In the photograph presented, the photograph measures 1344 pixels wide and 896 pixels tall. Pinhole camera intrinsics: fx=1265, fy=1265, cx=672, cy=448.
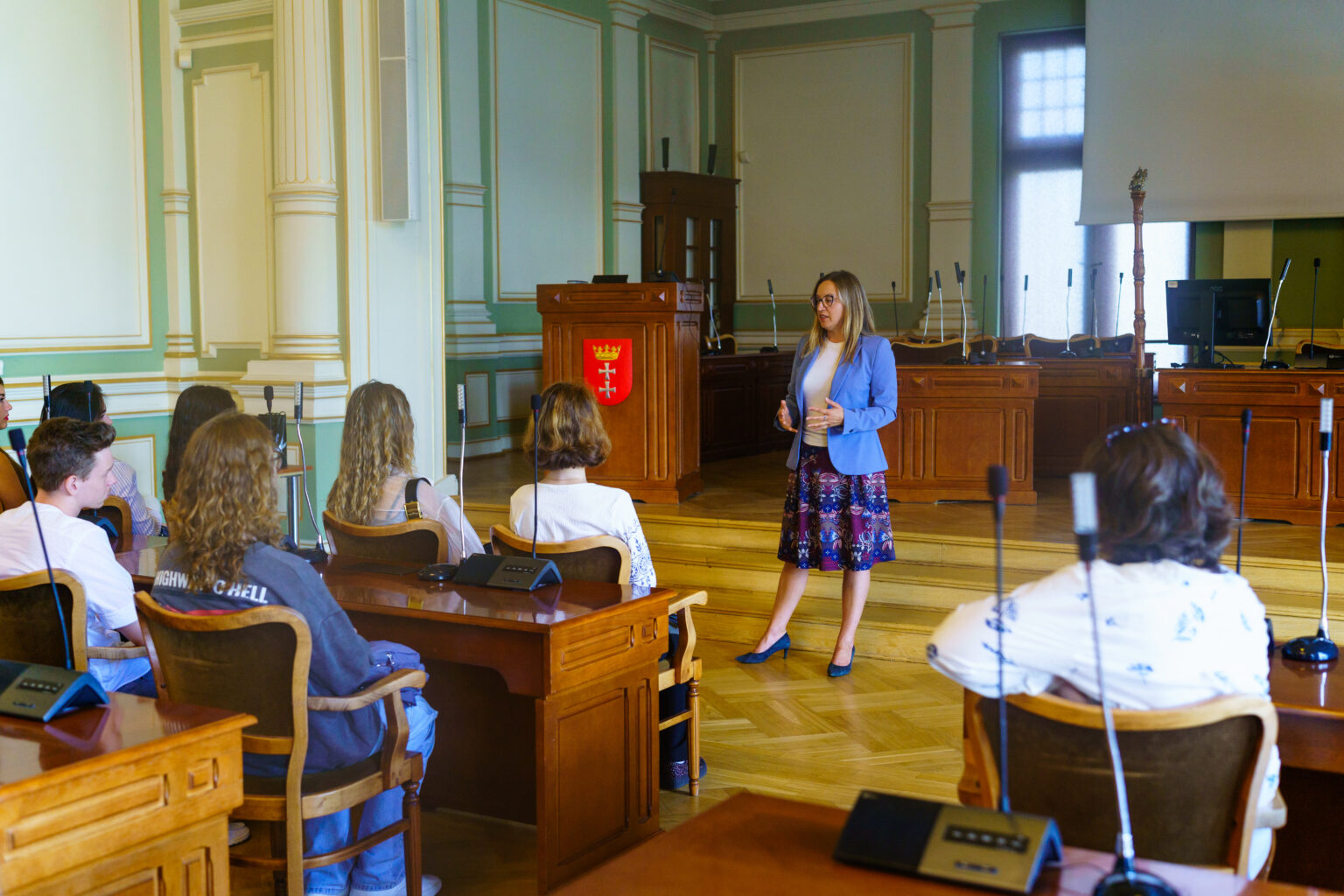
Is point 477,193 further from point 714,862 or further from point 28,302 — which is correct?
point 714,862

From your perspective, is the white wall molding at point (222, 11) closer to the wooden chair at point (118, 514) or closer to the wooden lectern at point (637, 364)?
the wooden lectern at point (637, 364)

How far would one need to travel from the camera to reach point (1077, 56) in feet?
33.2

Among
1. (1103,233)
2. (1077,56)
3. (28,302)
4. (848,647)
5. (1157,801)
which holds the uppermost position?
(1077,56)

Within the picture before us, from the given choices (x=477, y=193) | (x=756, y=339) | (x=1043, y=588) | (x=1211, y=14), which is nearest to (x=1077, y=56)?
(x=1211, y=14)

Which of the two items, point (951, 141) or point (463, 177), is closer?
point (463, 177)

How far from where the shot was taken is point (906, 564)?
5.79 m

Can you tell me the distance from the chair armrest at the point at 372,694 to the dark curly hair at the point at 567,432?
96 centimetres

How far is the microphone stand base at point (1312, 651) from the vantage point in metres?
2.56

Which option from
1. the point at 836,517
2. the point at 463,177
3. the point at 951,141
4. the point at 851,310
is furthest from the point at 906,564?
the point at 951,141

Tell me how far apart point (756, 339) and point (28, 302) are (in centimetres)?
691

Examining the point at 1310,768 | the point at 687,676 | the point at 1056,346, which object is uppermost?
the point at 1056,346

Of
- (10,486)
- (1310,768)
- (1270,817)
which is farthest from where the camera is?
(10,486)

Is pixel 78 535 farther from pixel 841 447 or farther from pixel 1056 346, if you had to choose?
pixel 1056 346

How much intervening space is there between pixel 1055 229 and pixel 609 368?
5317 mm
